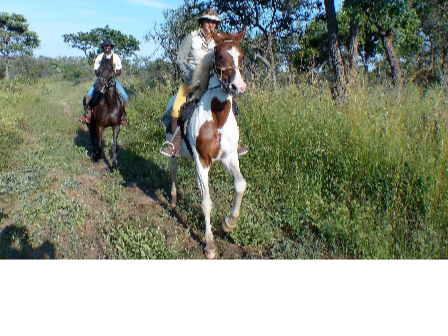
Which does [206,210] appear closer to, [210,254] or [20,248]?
[210,254]

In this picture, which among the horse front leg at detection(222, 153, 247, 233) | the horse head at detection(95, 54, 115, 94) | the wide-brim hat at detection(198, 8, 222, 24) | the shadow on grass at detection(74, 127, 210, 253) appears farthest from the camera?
the horse head at detection(95, 54, 115, 94)

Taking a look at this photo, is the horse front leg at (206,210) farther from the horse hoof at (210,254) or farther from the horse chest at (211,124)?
the horse chest at (211,124)

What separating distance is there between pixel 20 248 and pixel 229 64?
11.0 feet

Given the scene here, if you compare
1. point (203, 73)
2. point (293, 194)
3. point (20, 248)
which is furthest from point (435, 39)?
point (20, 248)

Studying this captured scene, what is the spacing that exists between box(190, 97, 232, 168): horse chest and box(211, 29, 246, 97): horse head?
31 cm

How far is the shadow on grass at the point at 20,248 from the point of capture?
354cm

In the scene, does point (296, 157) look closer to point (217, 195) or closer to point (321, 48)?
point (217, 195)

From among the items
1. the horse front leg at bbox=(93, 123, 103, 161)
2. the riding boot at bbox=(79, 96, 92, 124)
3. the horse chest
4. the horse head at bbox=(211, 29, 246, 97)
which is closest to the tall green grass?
the horse chest

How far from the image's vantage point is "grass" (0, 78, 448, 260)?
3395 mm

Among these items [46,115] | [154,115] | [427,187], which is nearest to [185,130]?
[427,187]

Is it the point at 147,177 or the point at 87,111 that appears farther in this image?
the point at 87,111

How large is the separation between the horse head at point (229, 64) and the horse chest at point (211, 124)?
0.31 metres

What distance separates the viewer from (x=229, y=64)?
314 cm

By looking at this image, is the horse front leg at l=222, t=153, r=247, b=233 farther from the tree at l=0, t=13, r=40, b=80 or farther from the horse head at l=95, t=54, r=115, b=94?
the tree at l=0, t=13, r=40, b=80
